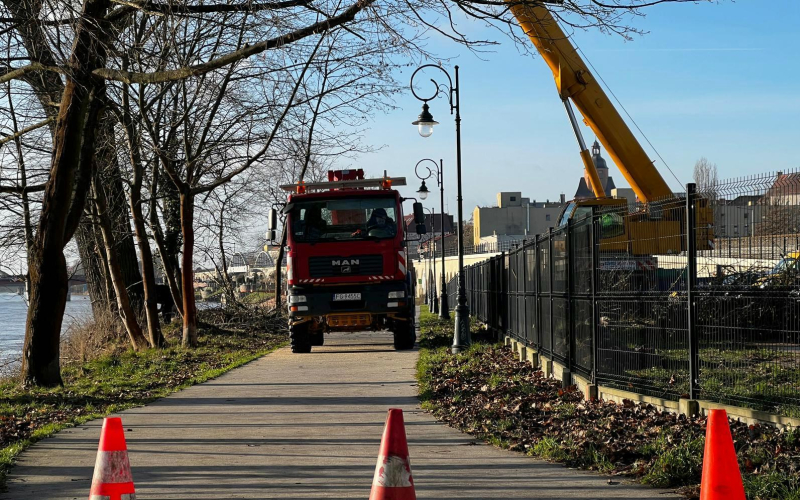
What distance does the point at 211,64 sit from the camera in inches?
454

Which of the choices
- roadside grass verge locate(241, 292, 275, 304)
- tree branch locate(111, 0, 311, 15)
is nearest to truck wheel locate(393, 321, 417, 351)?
tree branch locate(111, 0, 311, 15)

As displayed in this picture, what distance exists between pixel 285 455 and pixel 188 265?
47.5ft

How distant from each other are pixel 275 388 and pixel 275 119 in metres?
9.93

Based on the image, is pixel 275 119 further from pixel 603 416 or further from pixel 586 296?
pixel 603 416

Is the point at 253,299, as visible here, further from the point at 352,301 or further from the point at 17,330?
the point at 352,301

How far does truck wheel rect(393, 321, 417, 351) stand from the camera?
2070 cm

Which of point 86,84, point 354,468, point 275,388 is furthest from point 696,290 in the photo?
point 86,84

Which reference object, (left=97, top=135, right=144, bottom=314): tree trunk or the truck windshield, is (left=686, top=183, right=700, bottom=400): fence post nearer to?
the truck windshield

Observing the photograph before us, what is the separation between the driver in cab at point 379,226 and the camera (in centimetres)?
2002

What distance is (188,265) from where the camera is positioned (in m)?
Answer: 22.1

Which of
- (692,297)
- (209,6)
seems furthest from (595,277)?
(209,6)

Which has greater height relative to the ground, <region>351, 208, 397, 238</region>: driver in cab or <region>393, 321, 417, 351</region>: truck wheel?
<region>351, 208, 397, 238</region>: driver in cab

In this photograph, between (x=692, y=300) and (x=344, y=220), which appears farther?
(x=344, y=220)

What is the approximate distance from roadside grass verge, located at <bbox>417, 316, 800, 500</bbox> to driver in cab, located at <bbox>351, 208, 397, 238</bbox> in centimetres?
675
